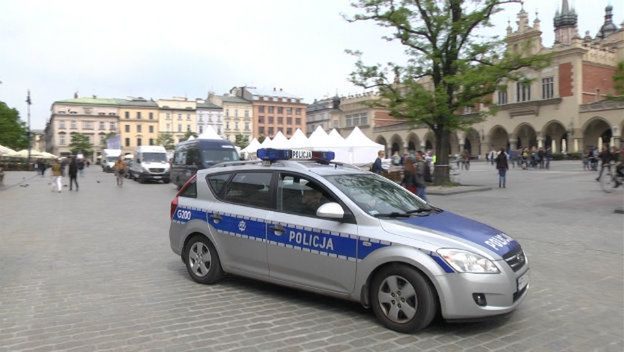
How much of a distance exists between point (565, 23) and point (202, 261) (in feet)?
255

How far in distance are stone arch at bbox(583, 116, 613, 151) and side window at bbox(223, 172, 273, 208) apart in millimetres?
49116

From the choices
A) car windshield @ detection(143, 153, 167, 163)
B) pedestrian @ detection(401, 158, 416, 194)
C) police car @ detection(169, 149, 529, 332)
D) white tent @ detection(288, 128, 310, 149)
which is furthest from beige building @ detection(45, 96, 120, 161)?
police car @ detection(169, 149, 529, 332)

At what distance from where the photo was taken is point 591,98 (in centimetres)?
4984

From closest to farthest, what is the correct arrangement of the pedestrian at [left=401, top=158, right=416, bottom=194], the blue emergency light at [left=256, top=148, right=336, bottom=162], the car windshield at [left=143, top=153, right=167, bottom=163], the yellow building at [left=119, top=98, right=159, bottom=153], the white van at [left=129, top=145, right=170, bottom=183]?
the blue emergency light at [left=256, top=148, right=336, bottom=162] → the pedestrian at [left=401, top=158, right=416, bottom=194] → the white van at [left=129, top=145, right=170, bottom=183] → the car windshield at [left=143, top=153, right=167, bottom=163] → the yellow building at [left=119, top=98, right=159, bottom=153]

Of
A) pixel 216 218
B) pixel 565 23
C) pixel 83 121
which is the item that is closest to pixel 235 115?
pixel 83 121

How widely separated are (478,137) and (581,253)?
54650mm

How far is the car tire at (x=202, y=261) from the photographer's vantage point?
600 centimetres

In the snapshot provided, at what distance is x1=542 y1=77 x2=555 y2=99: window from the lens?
50.8 m

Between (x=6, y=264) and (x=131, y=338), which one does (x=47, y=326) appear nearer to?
(x=131, y=338)

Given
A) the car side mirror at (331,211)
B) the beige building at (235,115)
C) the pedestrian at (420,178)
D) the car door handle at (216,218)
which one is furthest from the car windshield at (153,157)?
the beige building at (235,115)

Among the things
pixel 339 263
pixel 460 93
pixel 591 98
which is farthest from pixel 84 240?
pixel 591 98

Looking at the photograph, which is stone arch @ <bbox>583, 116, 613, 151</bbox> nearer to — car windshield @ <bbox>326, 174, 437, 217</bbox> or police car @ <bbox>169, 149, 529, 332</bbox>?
car windshield @ <bbox>326, 174, 437, 217</bbox>

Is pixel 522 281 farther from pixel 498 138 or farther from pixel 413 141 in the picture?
pixel 413 141

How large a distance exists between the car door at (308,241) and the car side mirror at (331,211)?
0.10 m
